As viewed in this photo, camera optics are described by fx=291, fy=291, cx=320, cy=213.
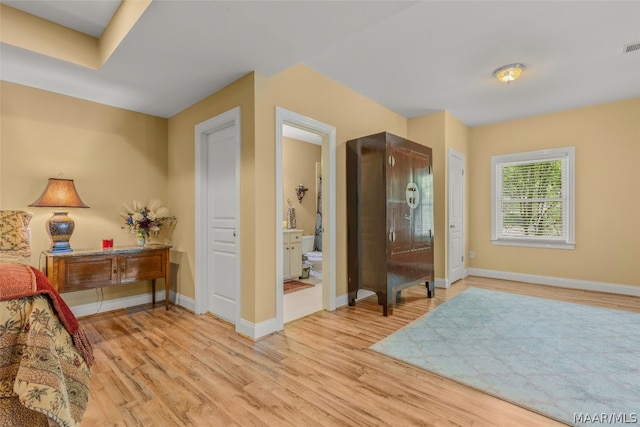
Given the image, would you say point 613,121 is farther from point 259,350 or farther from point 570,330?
point 259,350

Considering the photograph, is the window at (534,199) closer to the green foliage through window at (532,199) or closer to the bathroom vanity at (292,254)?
the green foliage through window at (532,199)

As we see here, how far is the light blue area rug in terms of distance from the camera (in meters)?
1.74

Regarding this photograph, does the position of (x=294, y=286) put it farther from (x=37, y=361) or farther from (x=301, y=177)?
(x=37, y=361)

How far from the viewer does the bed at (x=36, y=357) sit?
1.03 meters

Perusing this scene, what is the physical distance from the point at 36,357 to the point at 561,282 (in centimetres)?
587

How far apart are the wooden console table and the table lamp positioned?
0.15m

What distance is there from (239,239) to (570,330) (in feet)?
10.8

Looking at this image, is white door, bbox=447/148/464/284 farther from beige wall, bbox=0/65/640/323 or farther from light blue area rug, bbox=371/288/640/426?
light blue area rug, bbox=371/288/640/426

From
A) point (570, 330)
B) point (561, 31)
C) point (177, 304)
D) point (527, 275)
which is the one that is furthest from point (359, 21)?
→ point (527, 275)

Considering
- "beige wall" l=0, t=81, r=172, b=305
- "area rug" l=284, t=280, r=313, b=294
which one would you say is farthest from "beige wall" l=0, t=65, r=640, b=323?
"area rug" l=284, t=280, r=313, b=294

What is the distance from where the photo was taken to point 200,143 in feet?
11.0

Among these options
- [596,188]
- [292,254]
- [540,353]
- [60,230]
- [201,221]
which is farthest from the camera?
[292,254]

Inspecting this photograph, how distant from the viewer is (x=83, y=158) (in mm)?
3279

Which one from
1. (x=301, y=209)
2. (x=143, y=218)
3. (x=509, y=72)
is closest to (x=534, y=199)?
(x=509, y=72)
